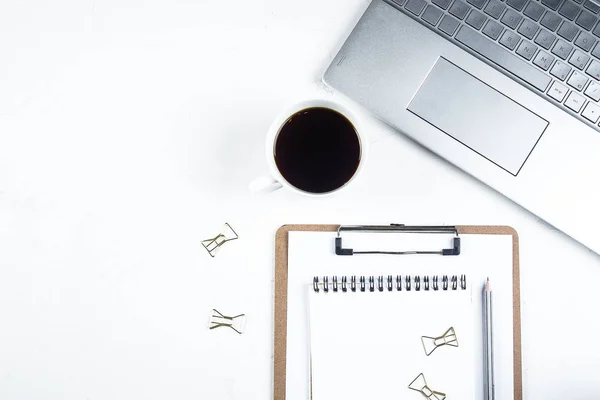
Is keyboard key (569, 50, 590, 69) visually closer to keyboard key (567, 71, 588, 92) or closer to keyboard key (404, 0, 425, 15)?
keyboard key (567, 71, 588, 92)

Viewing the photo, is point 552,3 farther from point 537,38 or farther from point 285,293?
point 285,293

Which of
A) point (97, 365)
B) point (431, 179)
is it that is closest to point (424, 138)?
point (431, 179)

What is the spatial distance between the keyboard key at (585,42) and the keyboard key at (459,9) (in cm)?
13

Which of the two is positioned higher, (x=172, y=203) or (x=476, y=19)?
(x=476, y=19)

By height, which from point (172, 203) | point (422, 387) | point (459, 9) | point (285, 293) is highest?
point (459, 9)

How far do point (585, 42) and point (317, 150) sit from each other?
0.33 m

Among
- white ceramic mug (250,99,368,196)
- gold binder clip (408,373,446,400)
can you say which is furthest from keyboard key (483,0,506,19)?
gold binder clip (408,373,446,400)

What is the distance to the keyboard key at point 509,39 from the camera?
0.61 meters

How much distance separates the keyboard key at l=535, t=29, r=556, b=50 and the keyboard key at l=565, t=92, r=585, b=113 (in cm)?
6

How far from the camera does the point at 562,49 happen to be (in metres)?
0.60

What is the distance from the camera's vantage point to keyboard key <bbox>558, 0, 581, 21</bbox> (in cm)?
60

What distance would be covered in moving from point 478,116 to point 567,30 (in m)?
0.14

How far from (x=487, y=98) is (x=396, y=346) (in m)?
0.30

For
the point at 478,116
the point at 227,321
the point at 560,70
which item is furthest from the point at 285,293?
the point at 560,70
